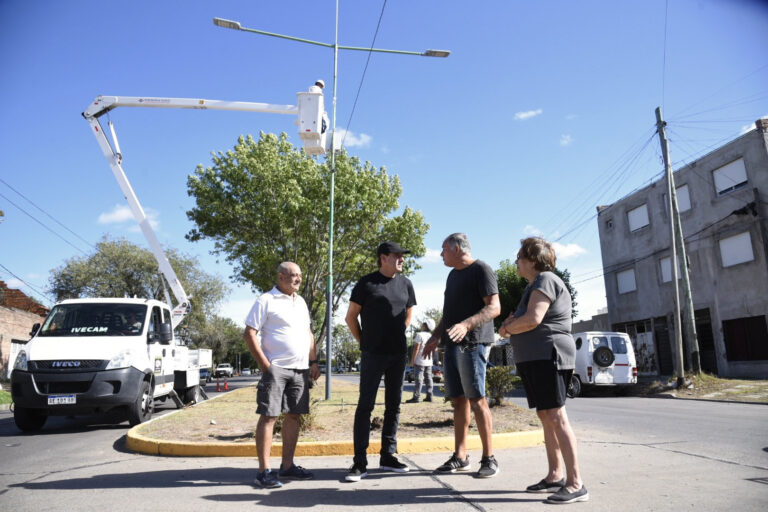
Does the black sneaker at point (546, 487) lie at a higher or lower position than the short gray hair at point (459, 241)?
lower

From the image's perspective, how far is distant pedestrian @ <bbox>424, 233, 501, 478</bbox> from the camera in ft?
14.2

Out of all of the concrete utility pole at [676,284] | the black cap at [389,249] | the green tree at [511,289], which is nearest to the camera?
the black cap at [389,249]

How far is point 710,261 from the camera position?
2197cm

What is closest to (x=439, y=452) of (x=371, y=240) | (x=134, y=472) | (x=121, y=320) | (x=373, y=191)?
(x=134, y=472)

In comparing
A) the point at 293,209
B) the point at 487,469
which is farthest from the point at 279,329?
Answer: the point at 293,209

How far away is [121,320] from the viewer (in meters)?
9.05

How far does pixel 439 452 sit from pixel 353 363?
302 ft

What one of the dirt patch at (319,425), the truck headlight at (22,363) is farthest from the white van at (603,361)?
the truck headlight at (22,363)

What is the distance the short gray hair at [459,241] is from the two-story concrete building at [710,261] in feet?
54.7

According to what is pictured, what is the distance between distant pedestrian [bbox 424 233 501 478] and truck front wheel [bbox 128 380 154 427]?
5.69m

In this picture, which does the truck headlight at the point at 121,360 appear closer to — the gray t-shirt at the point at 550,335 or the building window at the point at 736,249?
the gray t-shirt at the point at 550,335

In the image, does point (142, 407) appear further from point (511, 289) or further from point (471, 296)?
point (511, 289)

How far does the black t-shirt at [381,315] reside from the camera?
181 inches

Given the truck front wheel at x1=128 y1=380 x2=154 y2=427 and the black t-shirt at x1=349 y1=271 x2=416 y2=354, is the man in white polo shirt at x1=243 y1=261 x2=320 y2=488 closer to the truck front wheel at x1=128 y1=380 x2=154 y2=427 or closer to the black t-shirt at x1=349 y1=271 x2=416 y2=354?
the black t-shirt at x1=349 y1=271 x2=416 y2=354
